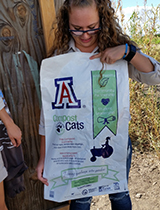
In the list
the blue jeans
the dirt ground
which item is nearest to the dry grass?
the dirt ground

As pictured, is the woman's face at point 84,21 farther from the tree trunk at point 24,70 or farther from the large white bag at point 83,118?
the tree trunk at point 24,70

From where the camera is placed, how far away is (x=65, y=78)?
1.55 metres

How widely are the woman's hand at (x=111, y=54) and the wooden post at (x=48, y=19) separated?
0.49 m

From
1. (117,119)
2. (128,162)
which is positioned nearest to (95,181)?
(128,162)

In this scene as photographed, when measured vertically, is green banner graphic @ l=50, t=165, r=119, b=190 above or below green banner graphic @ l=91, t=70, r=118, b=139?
below

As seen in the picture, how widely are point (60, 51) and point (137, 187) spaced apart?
196 centimetres

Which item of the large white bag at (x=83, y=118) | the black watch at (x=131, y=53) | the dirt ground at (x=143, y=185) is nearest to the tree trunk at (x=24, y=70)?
the large white bag at (x=83, y=118)

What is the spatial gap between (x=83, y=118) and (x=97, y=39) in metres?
0.55

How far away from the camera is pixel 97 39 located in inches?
63.0

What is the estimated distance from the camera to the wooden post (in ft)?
5.94

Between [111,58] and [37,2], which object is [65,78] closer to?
[111,58]

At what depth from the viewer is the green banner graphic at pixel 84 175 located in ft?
5.19

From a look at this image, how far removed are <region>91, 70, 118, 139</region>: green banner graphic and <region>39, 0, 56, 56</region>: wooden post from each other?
55cm

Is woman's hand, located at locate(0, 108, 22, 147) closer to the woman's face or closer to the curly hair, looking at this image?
the curly hair
